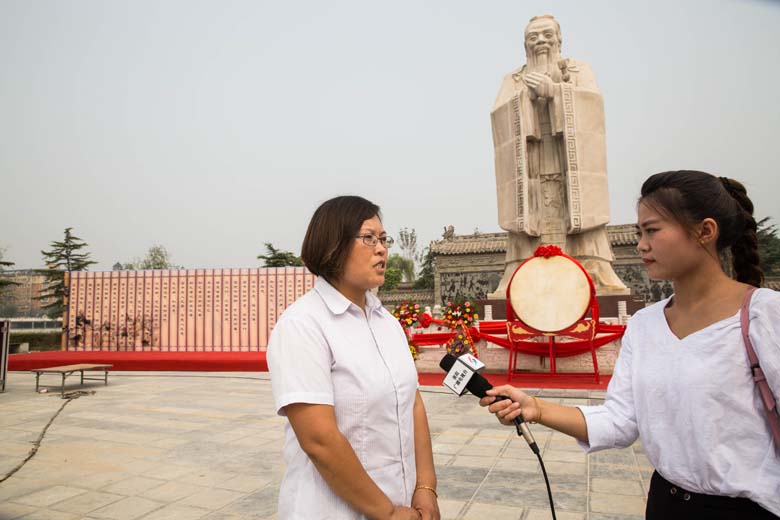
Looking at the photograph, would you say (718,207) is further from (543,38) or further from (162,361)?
(162,361)

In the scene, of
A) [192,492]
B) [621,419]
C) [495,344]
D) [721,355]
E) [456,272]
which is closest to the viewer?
[721,355]

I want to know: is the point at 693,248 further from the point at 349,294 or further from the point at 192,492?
the point at 192,492

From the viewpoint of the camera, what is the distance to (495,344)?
7.45 metres

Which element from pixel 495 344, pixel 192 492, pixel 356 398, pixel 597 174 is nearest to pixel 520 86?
pixel 597 174

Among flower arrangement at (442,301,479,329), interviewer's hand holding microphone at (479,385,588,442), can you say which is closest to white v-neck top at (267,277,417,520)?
interviewer's hand holding microphone at (479,385,588,442)

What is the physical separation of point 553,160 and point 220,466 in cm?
703

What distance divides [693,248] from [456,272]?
1940 cm

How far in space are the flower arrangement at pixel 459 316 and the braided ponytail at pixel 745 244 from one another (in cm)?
581

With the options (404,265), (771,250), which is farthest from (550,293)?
(404,265)

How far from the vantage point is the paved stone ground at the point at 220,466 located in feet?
8.40

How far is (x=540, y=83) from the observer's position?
805 cm

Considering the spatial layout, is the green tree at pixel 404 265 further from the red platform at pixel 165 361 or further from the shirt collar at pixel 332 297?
the shirt collar at pixel 332 297

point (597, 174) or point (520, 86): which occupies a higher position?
point (520, 86)

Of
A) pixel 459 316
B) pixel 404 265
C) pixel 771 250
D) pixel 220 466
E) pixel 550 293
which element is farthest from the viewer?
pixel 404 265
